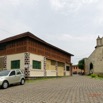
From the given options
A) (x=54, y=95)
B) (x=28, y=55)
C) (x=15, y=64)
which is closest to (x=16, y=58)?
(x=15, y=64)

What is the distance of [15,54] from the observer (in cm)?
2889

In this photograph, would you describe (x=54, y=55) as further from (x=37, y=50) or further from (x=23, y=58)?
(x=23, y=58)

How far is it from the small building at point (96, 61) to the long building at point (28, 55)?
17562 millimetres

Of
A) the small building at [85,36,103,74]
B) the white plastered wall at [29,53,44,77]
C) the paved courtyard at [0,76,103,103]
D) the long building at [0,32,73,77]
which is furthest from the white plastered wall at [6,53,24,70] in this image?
the small building at [85,36,103,74]

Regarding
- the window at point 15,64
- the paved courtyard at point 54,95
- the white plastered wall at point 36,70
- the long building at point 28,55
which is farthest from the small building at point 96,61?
the paved courtyard at point 54,95

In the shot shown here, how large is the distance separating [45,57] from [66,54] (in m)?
12.3

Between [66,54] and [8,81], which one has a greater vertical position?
[66,54]

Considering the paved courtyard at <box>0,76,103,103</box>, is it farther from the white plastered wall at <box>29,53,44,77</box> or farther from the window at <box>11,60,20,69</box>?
the window at <box>11,60,20,69</box>

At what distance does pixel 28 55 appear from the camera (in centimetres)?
2738

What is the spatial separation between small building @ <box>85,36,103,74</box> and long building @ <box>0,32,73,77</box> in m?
17.6

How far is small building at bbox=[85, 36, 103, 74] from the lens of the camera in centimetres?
4916

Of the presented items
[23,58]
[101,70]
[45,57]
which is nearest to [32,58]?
[23,58]

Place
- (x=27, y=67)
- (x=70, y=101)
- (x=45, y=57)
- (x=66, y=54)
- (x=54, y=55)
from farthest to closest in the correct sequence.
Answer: (x=66, y=54), (x=54, y=55), (x=45, y=57), (x=27, y=67), (x=70, y=101)

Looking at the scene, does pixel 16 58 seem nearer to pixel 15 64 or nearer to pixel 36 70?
pixel 15 64
